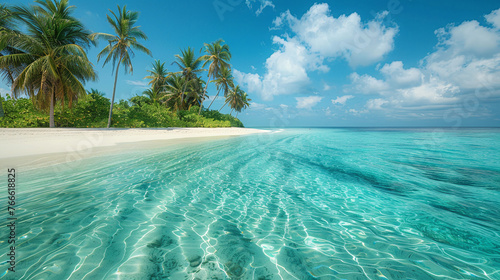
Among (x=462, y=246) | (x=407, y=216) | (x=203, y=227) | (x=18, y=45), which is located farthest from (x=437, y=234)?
(x=18, y=45)

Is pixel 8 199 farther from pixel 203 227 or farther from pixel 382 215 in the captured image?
pixel 382 215

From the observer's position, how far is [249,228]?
2758 millimetres

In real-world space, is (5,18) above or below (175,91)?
above

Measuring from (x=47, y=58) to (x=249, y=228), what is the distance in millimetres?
19065

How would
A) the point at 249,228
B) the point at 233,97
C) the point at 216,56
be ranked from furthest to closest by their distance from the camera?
the point at 233,97 → the point at 216,56 → the point at 249,228

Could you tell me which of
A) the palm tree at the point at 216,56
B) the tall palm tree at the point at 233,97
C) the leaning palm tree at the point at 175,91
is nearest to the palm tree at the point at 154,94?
the leaning palm tree at the point at 175,91

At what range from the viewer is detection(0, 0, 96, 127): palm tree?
43.5 ft

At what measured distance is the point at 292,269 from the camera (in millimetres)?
1979

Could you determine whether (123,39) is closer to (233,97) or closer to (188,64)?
(188,64)

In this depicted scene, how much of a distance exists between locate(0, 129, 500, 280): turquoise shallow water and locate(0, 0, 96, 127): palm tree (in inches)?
539

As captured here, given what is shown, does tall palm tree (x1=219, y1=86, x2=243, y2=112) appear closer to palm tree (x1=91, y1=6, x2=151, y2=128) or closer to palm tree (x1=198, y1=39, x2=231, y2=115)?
palm tree (x1=198, y1=39, x2=231, y2=115)

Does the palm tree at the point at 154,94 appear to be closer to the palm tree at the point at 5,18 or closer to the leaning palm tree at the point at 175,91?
the leaning palm tree at the point at 175,91

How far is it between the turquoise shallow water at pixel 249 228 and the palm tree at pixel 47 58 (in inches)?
539

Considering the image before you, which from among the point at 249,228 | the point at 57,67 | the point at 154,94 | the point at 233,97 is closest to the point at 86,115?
the point at 57,67
